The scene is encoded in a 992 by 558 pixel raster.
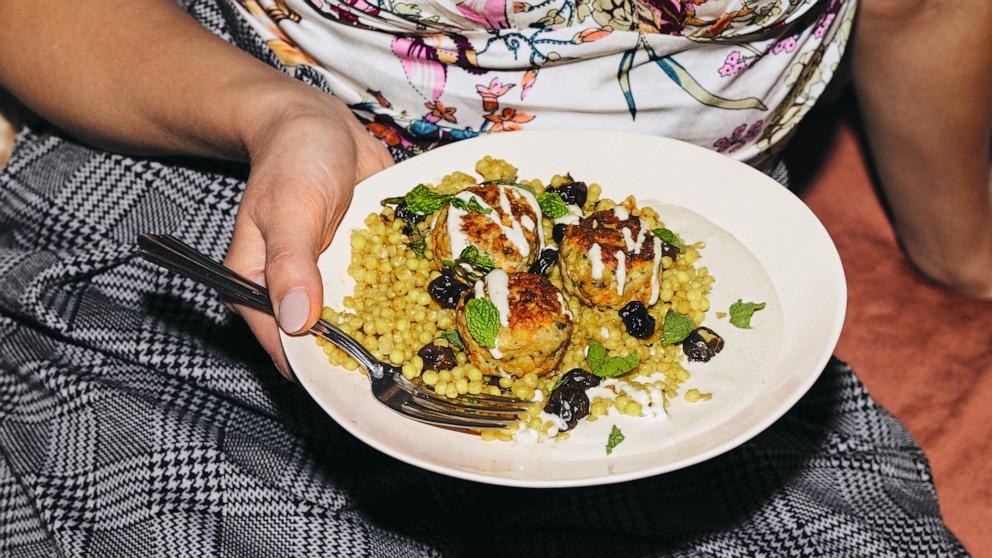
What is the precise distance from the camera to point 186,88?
5.08 feet

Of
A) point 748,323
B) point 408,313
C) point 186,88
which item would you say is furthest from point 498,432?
point 186,88

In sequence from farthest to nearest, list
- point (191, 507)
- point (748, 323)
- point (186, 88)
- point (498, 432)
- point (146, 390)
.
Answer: point (186, 88)
point (146, 390)
point (191, 507)
point (748, 323)
point (498, 432)

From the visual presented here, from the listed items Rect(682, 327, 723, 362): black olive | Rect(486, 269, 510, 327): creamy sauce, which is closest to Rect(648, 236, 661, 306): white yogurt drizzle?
Rect(682, 327, 723, 362): black olive

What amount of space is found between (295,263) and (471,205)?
284 mm

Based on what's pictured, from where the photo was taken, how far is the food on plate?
3.79 ft

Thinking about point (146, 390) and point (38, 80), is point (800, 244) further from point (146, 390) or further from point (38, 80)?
point (38, 80)

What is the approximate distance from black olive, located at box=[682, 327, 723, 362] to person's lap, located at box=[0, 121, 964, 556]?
357 mm

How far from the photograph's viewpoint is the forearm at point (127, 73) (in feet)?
5.04

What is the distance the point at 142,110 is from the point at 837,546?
55.4 inches

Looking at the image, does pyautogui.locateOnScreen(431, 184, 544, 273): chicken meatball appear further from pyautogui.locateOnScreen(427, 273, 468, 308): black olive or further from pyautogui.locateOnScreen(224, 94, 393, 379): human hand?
pyautogui.locateOnScreen(224, 94, 393, 379): human hand

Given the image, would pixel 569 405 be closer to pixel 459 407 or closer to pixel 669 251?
pixel 459 407

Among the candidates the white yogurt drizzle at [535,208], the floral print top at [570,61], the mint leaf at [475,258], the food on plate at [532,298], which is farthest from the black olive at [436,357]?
the floral print top at [570,61]

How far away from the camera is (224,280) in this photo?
1.22m

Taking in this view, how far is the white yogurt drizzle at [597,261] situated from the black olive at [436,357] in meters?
0.24
